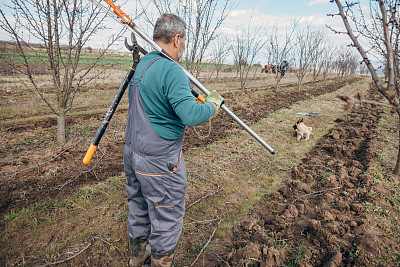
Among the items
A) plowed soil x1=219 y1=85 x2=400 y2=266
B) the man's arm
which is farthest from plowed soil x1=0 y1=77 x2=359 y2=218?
the man's arm

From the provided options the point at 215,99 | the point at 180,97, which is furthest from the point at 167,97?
the point at 215,99

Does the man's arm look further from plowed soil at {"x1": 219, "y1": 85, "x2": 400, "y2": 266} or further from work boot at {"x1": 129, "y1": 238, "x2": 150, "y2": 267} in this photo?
plowed soil at {"x1": 219, "y1": 85, "x2": 400, "y2": 266}

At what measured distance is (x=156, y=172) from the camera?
73.5 inches

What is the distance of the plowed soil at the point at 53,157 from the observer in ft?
12.0

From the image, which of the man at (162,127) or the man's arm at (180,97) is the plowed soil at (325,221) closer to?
the man at (162,127)

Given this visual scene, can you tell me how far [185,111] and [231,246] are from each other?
1.97 meters

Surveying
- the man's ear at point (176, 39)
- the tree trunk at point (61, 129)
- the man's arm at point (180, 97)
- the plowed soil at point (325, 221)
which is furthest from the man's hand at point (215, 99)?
the tree trunk at point (61, 129)

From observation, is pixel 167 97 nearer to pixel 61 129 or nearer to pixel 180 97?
pixel 180 97

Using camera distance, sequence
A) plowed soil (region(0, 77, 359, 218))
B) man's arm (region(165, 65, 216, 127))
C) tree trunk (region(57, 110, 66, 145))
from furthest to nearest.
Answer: tree trunk (region(57, 110, 66, 145)), plowed soil (region(0, 77, 359, 218)), man's arm (region(165, 65, 216, 127))

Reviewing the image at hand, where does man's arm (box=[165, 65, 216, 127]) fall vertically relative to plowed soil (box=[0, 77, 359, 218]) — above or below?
above

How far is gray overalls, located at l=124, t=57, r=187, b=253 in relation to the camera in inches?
72.4

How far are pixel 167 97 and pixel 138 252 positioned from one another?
1.63 meters

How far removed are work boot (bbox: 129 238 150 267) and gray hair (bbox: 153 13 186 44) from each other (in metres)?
1.92

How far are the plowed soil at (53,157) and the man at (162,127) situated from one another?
2.45 meters
